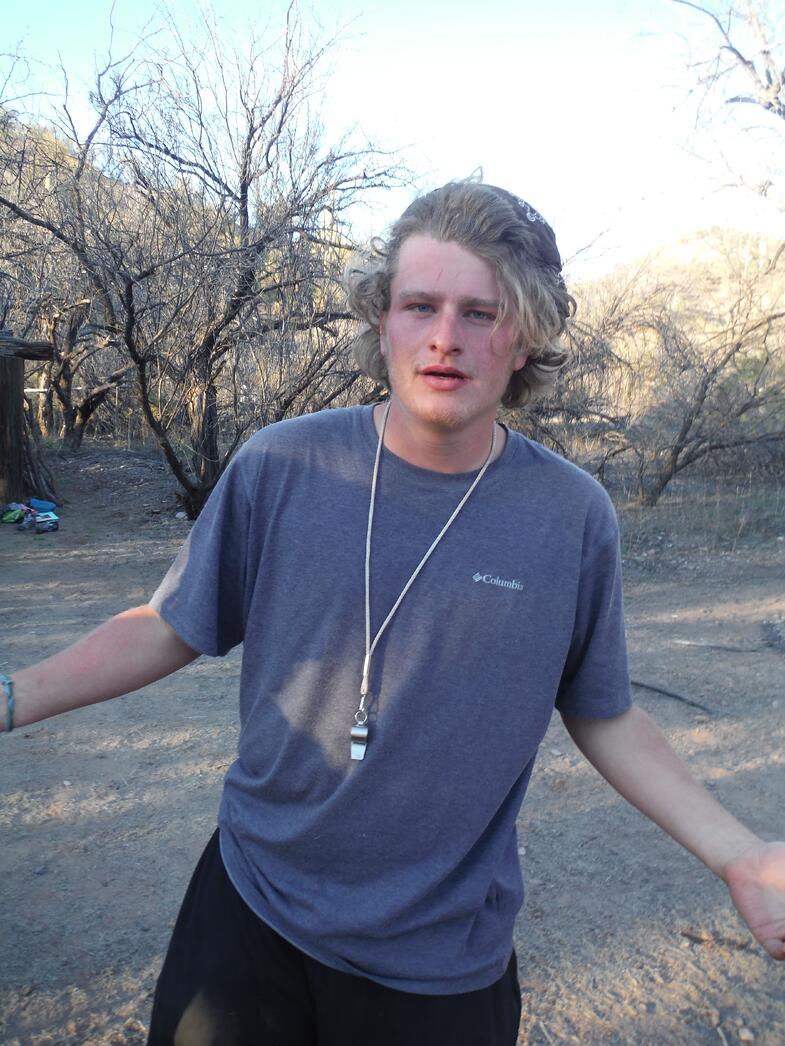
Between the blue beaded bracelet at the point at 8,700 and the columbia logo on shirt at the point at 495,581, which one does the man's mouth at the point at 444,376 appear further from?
the blue beaded bracelet at the point at 8,700

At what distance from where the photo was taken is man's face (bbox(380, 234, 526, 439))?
1545mm

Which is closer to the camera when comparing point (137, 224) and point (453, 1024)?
point (453, 1024)

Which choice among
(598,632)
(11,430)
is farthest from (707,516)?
(598,632)

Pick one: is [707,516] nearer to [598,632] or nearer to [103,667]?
[598,632]

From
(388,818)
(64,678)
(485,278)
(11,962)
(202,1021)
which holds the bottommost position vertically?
(11,962)

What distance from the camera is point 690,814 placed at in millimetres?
1555

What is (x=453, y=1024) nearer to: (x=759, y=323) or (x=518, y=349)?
(x=518, y=349)

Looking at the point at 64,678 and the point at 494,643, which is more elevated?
the point at 494,643

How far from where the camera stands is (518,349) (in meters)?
1.66

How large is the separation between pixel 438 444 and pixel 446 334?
0.59 ft

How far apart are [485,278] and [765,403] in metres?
8.55

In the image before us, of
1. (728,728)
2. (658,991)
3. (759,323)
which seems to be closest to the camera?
(658,991)

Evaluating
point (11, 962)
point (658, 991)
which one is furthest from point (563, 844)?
point (11, 962)

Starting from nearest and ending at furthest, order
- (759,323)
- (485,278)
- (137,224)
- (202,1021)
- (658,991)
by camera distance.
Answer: (202,1021), (485,278), (658,991), (137,224), (759,323)
